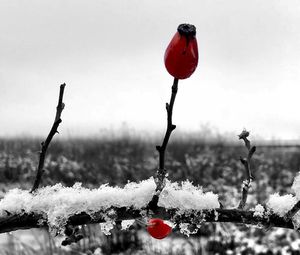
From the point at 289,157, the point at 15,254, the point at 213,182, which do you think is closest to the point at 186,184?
the point at 15,254

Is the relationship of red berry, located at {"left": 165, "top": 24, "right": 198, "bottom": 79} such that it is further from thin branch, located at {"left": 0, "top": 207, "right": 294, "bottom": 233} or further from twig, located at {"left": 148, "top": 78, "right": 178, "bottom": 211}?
thin branch, located at {"left": 0, "top": 207, "right": 294, "bottom": 233}

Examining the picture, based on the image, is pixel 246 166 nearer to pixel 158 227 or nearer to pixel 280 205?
pixel 280 205

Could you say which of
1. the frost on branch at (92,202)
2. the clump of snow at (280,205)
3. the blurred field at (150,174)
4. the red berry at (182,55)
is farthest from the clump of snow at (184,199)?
the blurred field at (150,174)

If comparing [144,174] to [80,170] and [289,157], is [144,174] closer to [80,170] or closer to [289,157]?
[80,170]

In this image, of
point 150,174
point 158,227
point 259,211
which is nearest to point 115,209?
point 158,227

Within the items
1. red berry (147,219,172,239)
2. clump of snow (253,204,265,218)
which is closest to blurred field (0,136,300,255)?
red berry (147,219,172,239)

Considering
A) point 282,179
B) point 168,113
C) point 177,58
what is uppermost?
point 177,58
